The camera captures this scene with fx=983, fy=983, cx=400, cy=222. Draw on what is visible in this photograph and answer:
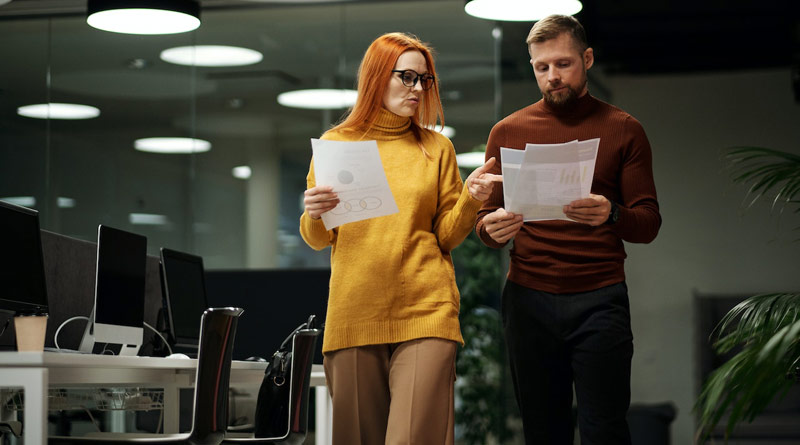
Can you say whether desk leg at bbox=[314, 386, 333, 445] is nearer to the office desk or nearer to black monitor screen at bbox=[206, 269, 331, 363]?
the office desk

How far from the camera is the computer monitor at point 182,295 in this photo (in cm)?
385

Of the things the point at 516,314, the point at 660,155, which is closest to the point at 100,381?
the point at 516,314

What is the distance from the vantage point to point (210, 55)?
261 inches

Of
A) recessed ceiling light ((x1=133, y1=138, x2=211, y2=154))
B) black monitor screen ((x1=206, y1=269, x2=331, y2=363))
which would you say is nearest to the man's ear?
black monitor screen ((x1=206, y1=269, x2=331, y2=363))

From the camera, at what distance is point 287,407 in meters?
3.14

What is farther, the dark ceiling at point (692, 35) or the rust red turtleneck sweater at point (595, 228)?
the dark ceiling at point (692, 35)

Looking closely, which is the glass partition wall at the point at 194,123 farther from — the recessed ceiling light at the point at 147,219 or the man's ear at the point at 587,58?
the man's ear at the point at 587,58

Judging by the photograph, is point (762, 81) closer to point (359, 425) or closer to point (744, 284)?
point (744, 284)

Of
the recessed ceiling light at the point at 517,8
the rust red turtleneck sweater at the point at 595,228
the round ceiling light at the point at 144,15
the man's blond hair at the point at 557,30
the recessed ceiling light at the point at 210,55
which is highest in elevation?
Answer: the recessed ceiling light at the point at 210,55

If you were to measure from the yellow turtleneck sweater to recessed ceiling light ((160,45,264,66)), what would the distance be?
4.30m

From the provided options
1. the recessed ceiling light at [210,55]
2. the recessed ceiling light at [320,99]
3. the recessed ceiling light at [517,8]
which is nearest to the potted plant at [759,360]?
the recessed ceiling light at [517,8]

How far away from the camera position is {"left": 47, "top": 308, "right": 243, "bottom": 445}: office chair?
2.61 m

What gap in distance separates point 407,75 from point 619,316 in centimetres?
78

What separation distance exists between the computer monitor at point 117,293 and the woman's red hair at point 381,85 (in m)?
1.09
